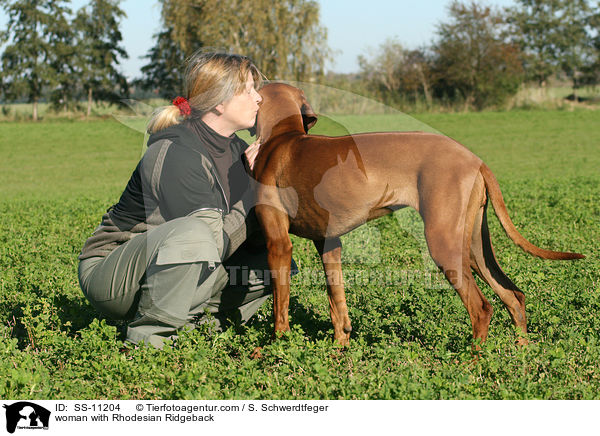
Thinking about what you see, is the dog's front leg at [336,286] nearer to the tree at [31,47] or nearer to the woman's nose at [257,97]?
the woman's nose at [257,97]

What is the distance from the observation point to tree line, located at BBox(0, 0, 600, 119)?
1407 inches

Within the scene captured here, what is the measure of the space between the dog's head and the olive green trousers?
29.2 inches

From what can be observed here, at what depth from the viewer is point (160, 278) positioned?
3984mm

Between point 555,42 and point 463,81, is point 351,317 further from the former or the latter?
point 555,42

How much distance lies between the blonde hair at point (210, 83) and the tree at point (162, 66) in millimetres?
33091

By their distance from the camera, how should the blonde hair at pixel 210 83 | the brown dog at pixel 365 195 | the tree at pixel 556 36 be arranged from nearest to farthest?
the brown dog at pixel 365 195, the blonde hair at pixel 210 83, the tree at pixel 556 36

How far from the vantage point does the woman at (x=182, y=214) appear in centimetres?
398

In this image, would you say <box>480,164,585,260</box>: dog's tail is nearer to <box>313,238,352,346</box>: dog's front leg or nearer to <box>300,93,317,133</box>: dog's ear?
<box>313,238,352,346</box>: dog's front leg

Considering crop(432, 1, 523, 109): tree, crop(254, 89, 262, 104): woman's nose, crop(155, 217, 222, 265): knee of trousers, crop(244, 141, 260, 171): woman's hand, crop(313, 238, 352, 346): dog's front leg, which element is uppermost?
crop(432, 1, 523, 109): tree

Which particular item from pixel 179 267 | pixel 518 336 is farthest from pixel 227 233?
pixel 518 336

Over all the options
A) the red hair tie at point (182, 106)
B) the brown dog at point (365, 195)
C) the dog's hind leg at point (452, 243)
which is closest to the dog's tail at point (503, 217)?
the brown dog at point (365, 195)

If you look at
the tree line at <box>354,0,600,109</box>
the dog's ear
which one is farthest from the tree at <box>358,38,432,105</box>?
the dog's ear
